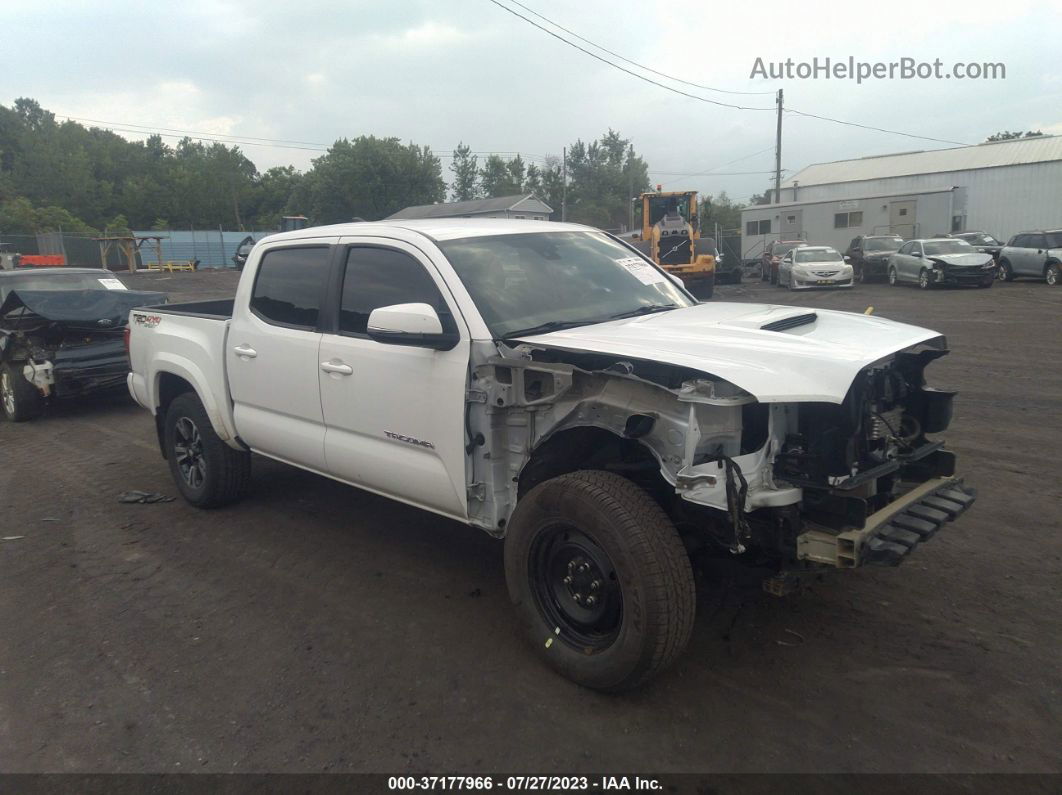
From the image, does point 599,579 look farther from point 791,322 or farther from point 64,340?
point 64,340

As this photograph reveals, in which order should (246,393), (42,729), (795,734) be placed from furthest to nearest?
(246,393) → (42,729) → (795,734)

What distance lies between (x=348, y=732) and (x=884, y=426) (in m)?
2.59

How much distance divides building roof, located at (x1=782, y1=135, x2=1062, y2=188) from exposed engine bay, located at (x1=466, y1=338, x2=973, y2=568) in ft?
138

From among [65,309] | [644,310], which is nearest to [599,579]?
[644,310]

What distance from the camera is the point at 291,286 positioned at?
4891 millimetres

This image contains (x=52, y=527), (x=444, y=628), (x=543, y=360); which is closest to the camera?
(x=543, y=360)

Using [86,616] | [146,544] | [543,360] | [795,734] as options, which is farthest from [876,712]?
[146,544]

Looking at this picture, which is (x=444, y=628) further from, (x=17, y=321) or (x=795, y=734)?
(x=17, y=321)

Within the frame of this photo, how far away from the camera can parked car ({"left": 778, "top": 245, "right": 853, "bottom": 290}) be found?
78.8 ft

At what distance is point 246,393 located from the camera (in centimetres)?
514

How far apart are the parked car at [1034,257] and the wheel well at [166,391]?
77.9ft

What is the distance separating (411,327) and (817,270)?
2275cm

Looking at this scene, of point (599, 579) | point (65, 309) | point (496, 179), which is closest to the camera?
point (599, 579)

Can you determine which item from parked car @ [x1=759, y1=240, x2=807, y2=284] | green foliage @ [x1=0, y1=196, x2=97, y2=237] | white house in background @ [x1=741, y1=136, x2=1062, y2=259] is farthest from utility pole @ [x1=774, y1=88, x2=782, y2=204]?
green foliage @ [x1=0, y1=196, x2=97, y2=237]
